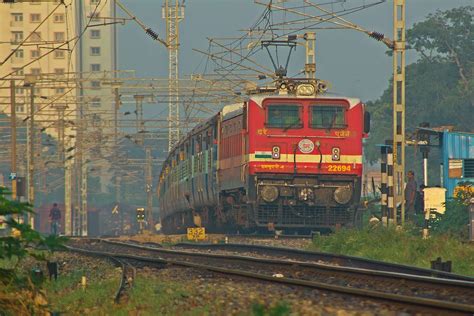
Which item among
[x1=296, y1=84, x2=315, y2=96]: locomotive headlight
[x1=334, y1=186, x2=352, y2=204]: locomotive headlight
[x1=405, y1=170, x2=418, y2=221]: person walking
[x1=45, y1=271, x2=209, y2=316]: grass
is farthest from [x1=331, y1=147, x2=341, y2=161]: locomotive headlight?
[x1=45, y1=271, x2=209, y2=316]: grass

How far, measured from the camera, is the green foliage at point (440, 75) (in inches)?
3430

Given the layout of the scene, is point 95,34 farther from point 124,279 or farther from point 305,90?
point 124,279

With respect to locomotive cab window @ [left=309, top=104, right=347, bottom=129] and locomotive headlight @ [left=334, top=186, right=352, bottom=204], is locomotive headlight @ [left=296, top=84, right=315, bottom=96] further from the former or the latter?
locomotive headlight @ [left=334, top=186, right=352, bottom=204]

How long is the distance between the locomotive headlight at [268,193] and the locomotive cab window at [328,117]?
1.90m

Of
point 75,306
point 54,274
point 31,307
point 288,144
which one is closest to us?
point 31,307

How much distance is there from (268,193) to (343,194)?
6.33 ft

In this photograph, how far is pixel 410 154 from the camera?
89812mm

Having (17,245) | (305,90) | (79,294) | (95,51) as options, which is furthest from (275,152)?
(95,51)

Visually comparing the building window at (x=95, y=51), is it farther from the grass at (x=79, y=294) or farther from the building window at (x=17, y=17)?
the grass at (x=79, y=294)

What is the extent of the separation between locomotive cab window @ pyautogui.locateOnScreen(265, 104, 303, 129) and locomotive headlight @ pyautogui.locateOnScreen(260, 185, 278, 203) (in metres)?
1.58

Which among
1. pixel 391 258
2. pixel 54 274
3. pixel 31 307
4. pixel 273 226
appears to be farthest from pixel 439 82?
pixel 31 307

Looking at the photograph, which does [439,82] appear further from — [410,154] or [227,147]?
[227,147]

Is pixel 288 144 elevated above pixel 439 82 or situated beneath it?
situated beneath

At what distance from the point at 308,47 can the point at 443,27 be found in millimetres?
49467
